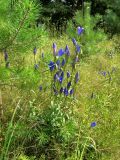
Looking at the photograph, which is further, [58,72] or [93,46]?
[93,46]

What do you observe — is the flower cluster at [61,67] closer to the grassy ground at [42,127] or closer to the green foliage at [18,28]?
the grassy ground at [42,127]

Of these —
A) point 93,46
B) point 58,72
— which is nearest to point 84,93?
point 58,72

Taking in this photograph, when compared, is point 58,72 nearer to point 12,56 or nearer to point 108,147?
point 12,56

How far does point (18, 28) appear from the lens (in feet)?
10.4

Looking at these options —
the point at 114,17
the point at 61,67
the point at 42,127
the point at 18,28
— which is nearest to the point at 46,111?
the point at 42,127

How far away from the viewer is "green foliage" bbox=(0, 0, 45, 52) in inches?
122

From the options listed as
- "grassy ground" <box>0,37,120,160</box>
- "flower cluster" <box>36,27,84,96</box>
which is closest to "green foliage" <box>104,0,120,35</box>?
"grassy ground" <box>0,37,120,160</box>

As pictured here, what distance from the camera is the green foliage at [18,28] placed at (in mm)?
3105

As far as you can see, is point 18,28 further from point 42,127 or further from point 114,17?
point 114,17

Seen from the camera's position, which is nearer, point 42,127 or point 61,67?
point 42,127

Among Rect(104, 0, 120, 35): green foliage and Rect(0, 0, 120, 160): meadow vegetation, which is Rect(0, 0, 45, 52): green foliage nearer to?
Rect(0, 0, 120, 160): meadow vegetation

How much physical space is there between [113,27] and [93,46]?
280 cm

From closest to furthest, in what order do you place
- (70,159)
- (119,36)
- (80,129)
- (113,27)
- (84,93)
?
(70,159) → (80,129) → (84,93) → (119,36) → (113,27)

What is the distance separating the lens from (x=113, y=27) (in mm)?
10031
